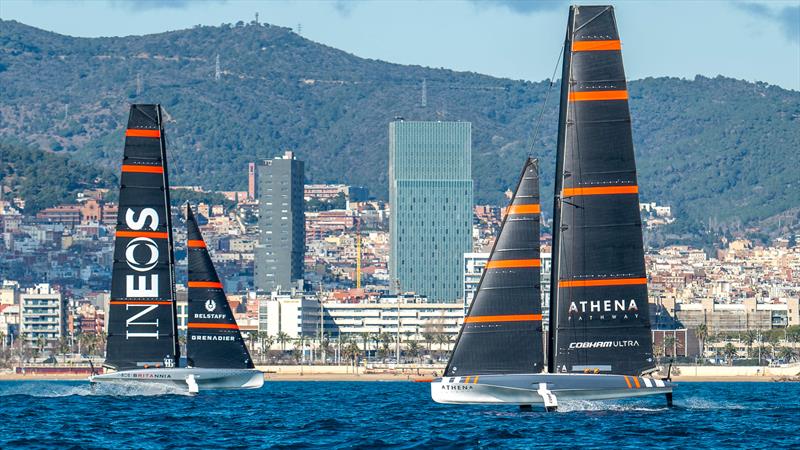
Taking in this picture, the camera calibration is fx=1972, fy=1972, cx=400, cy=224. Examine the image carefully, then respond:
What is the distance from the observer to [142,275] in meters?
60.3

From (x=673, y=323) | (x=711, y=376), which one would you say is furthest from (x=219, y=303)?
(x=673, y=323)

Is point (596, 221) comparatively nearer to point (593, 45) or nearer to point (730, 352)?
point (593, 45)

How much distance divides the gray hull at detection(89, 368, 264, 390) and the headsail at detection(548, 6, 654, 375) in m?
16.6

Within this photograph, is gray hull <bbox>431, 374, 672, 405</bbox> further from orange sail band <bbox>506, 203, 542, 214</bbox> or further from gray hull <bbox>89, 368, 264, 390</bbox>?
gray hull <bbox>89, 368, 264, 390</bbox>

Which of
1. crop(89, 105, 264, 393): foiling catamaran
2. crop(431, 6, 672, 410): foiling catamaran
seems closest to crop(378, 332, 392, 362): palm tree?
crop(89, 105, 264, 393): foiling catamaran

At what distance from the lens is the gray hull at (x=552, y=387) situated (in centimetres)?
4625

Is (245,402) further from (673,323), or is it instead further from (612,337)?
(673,323)

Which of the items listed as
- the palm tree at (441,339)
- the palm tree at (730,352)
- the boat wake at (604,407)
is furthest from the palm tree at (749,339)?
the boat wake at (604,407)

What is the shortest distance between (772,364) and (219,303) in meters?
102

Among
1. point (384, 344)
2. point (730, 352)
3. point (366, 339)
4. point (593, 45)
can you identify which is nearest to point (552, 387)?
point (593, 45)

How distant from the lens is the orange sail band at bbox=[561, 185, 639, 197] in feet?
153

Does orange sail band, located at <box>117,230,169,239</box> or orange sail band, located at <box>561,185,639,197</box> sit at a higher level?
orange sail band, located at <box>561,185,639,197</box>

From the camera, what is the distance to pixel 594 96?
152 ft

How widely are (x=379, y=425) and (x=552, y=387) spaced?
520 centimetres
